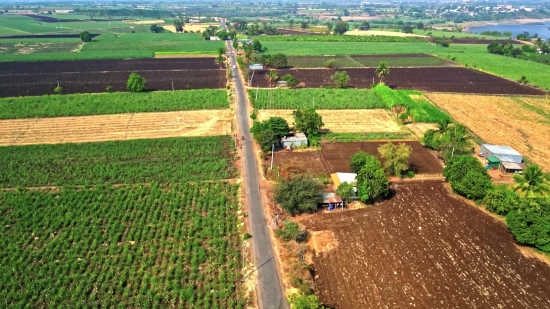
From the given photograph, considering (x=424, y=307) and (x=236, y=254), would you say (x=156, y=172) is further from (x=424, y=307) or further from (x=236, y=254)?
(x=424, y=307)

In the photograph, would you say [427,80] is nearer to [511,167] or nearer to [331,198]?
[511,167]

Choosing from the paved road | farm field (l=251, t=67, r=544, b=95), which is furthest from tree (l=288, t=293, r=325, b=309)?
farm field (l=251, t=67, r=544, b=95)

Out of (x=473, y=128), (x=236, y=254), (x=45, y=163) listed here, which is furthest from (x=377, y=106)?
(x=45, y=163)

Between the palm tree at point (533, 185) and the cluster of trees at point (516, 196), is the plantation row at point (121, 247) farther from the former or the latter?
the palm tree at point (533, 185)

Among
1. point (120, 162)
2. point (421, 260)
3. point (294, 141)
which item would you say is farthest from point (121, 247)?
point (294, 141)

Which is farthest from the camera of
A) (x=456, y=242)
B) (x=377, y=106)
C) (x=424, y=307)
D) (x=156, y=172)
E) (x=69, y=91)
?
(x=69, y=91)

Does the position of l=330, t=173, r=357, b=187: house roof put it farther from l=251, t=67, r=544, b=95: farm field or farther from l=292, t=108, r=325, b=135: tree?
l=251, t=67, r=544, b=95: farm field

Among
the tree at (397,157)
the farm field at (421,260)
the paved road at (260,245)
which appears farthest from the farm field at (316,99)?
the farm field at (421,260)
